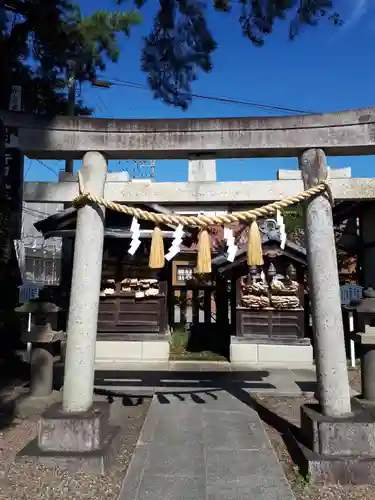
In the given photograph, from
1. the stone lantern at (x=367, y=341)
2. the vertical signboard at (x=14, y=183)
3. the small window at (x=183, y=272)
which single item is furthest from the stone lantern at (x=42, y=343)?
the small window at (x=183, y=272)

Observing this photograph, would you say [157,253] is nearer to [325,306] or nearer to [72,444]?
[325,306]

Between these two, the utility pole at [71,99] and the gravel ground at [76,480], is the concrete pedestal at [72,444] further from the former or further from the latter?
the utility pole at [71,99]

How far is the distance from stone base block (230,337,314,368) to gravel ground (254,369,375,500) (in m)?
2.24

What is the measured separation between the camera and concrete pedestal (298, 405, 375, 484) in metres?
3.75

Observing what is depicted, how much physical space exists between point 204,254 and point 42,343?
320 cm

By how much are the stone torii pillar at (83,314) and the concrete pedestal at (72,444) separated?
19 centimetres

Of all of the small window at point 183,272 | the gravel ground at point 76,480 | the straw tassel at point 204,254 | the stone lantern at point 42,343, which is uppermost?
the small window at point 183,272

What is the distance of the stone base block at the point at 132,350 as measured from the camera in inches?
404

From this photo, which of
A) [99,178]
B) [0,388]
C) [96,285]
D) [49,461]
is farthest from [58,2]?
[49,461]

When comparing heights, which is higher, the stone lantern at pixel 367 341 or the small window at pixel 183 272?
the small window at pixel 183 272

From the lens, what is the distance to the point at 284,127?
449cm

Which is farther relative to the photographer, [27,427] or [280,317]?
[280,317]

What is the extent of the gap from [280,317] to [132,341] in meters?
4.15

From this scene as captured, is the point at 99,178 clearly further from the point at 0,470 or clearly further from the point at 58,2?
the point at 58,2
